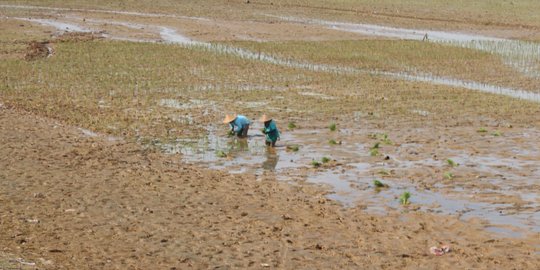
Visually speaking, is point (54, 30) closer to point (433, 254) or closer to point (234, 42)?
point (234, 42)

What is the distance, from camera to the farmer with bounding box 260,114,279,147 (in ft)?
51.6

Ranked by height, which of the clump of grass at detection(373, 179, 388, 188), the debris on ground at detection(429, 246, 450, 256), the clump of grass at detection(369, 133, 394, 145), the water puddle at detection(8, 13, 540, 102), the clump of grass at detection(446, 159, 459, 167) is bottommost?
the water puddle at detection(8, 13, 540, 102)

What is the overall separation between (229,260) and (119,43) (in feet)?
82.6

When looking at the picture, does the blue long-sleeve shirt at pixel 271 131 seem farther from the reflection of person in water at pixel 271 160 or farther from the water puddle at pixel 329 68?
the water puddle at pixel 329 68

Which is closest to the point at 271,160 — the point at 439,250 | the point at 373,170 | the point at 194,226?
the point at 373,170

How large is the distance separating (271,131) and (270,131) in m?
0.02

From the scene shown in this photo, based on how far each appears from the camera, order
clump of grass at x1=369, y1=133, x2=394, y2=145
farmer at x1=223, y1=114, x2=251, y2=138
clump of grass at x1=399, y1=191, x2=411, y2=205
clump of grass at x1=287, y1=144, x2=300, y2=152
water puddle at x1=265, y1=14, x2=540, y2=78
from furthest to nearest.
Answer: water puddle at x1=265, y1=14, x2=540, y2=78 → farmer at x1=223, y1=114, x2=251, y2=138 → clump of grass at x1=369, y1=133, x2=394, y2=145 → clump of grass at x1=287, y1=144, x2=300, y2=152 → clump of grass at x1=399, y1=191, x2=411, y2=205

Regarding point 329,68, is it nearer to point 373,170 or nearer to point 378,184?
point 373,170

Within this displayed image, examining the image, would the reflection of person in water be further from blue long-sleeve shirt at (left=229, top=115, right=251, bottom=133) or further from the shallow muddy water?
blue long-sleeve shirt at (left=229, top=115, right=251, bottom=133)

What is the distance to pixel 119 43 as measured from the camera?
33.4m

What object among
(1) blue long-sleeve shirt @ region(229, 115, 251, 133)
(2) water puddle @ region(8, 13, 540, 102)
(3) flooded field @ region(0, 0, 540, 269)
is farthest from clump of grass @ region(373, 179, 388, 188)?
(2) water puddle @ region(8, 13, 540, 102)

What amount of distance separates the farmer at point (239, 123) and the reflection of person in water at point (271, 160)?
105 centimetres

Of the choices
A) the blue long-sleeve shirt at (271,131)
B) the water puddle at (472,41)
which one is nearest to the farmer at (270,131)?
the blue long-sleeve shirt at (271,131)

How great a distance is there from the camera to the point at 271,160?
15.0 metres
